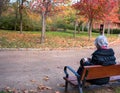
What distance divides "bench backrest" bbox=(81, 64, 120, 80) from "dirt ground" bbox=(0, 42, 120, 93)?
878 millimetres

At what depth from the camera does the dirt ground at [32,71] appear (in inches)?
260

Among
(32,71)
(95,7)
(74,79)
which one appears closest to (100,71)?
(74,79)

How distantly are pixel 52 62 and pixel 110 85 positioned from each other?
378cm

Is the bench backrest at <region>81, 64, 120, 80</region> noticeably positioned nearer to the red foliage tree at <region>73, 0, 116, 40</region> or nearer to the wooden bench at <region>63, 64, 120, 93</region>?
the wooden bench at <region>63, 64, 120, 93</region>

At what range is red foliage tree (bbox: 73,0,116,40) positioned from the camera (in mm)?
18516

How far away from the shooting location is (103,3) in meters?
18.4

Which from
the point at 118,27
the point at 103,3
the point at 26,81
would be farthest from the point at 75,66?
the point at 118,27

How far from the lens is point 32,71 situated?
329 inches

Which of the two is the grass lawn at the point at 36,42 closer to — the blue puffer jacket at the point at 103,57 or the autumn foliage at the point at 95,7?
the autumn foliage at the point at 95,7

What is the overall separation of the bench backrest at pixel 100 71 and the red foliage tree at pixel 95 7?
1296 centimetres

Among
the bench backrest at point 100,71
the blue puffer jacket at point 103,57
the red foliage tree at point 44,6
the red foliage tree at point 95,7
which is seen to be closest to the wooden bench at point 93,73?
the bench backrest at point 100,71

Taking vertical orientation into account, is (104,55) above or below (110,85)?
above

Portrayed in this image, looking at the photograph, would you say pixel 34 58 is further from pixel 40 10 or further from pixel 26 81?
pixel 40 10

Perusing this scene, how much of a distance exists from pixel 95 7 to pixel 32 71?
37.0 ft
